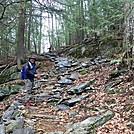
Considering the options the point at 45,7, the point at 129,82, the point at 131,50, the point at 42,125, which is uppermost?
the point at 45,7

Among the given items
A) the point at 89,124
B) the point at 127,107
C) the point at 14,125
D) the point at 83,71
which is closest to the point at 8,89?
the point at 83,71

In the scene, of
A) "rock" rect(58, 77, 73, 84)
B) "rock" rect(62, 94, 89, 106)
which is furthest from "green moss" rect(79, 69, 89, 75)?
"rock" rect(62, 94, 89, 106)

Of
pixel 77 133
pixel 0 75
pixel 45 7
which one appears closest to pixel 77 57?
pixel 0 75

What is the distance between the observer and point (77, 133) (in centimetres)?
651

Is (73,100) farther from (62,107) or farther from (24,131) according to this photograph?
(24,131)

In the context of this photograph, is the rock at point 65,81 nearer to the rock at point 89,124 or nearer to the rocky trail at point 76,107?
the rocky trail at point 76,107

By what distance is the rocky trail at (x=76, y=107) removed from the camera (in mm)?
6841

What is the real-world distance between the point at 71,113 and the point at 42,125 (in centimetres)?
115

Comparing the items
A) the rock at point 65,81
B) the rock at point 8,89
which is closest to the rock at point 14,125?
the rock at point 65,81

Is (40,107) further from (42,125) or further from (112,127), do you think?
(112,127)

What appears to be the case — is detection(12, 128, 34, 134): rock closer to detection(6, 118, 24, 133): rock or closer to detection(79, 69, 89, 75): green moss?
detection(6, 118, 24, 133): rock

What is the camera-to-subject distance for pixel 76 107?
8891 millimetres

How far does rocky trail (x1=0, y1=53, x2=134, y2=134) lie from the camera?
22.4 feet

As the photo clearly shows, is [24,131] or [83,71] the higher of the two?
[83,71]
